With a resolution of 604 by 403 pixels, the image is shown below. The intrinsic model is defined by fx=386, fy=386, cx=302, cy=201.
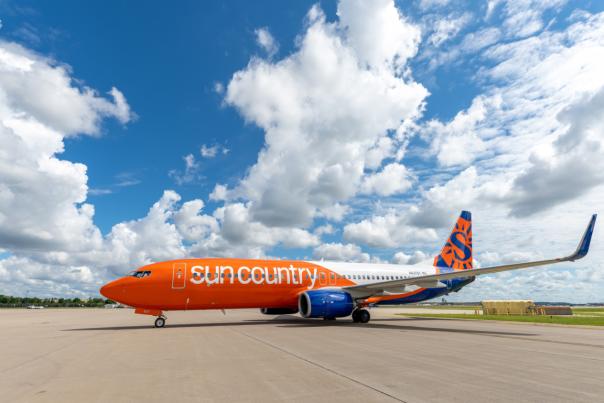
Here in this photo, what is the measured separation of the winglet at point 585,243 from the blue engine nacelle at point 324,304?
11802 mm

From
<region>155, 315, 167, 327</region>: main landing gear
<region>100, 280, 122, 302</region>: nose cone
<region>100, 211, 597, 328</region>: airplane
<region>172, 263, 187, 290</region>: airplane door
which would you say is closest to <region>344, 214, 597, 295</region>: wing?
<region>100, 211, 597, 328</region>: airplane


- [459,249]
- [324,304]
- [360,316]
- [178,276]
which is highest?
[459,249]

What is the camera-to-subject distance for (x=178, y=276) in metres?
21.4

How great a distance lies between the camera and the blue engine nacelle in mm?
22156

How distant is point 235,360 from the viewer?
32.6 ft

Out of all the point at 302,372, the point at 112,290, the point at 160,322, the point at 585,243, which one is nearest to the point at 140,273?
the point at 112,290

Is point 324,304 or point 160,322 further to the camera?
point 324,304

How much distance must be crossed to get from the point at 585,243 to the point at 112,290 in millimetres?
23334

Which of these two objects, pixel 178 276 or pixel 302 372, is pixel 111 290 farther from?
pixel 302 372

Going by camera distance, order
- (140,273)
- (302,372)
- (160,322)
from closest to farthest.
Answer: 1. (302,372)
2. (140,273)
3. (160,322)

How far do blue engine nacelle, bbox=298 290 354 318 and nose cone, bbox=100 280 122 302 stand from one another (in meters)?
9.99

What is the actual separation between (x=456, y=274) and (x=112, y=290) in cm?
1819

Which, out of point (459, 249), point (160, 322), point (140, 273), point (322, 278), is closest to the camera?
point (140, 273)

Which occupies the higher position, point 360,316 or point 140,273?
point 140,273
